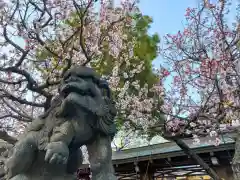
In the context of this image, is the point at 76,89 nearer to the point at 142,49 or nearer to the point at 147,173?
the point at 147,173

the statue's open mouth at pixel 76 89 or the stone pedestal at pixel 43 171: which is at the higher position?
the statue's open mouth at pixel 76 89

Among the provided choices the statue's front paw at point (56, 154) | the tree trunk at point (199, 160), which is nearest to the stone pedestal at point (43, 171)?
the statue's front paw at point (56, 154)

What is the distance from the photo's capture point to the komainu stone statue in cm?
231

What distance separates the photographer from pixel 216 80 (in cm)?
663

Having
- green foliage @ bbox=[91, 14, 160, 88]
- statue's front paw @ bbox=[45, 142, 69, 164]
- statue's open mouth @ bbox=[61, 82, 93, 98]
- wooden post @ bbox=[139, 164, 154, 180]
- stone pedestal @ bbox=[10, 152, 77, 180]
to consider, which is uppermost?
green foliage @ bbox=[91, 14, 160, 88]

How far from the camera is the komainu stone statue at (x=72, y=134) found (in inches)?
91.0

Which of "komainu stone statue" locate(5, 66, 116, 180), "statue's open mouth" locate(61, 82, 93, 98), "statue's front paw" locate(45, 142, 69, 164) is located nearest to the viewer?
"statue's front paw" locate(45, 142, 69, 164)

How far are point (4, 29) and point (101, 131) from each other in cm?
476

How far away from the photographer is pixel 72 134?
7.64 feet

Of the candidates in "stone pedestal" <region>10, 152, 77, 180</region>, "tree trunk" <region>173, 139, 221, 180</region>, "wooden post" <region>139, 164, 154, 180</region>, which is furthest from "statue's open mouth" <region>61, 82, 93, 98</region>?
"wooden post" <region>139, 164, 154, 180</region>

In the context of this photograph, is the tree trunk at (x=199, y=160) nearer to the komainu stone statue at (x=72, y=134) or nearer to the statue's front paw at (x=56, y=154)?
the komainu stone statue at (x=72, y=134)

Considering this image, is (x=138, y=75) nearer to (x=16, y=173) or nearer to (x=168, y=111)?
(x=168, y=111)

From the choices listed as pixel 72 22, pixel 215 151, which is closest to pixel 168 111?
pixel 215 151

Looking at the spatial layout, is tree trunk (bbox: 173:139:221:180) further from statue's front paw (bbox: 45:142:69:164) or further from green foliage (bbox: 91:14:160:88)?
statue's front paw (bbox: 45:142:69:164)
